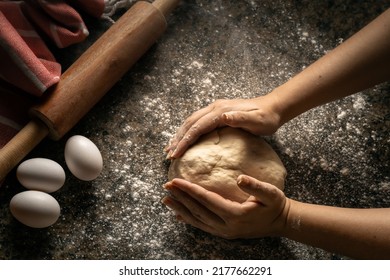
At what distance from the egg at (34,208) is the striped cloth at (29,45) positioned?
195 millimetres

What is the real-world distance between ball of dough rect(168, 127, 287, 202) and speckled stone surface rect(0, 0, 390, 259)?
5.6 inches

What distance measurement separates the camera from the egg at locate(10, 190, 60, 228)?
1.07 metres

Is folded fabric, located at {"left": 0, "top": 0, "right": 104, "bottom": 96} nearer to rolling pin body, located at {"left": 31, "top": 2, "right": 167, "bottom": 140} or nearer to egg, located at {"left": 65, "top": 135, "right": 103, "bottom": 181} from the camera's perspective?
rolling pin body, located at {"left": 31, "top": 2, "right": 167, "bottom": 140}

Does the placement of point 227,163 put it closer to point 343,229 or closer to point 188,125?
point 188,125

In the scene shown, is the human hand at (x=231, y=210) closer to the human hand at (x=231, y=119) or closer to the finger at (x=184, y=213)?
the finger at (x=184, y=213)

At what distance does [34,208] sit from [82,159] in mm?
163

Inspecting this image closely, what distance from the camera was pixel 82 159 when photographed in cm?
112

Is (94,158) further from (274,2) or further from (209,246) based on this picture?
(274,2)

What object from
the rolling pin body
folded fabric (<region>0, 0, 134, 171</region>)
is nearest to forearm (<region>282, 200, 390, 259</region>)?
the rolling pin body

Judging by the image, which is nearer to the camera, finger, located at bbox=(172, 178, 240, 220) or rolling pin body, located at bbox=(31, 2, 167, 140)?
finger, located at bbox=(172, 178, 240, 220)

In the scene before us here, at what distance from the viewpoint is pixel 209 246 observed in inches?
46.4

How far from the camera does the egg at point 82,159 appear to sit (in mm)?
1123

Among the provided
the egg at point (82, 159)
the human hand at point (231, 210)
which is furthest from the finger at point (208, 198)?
the egg at point (82, 159)
